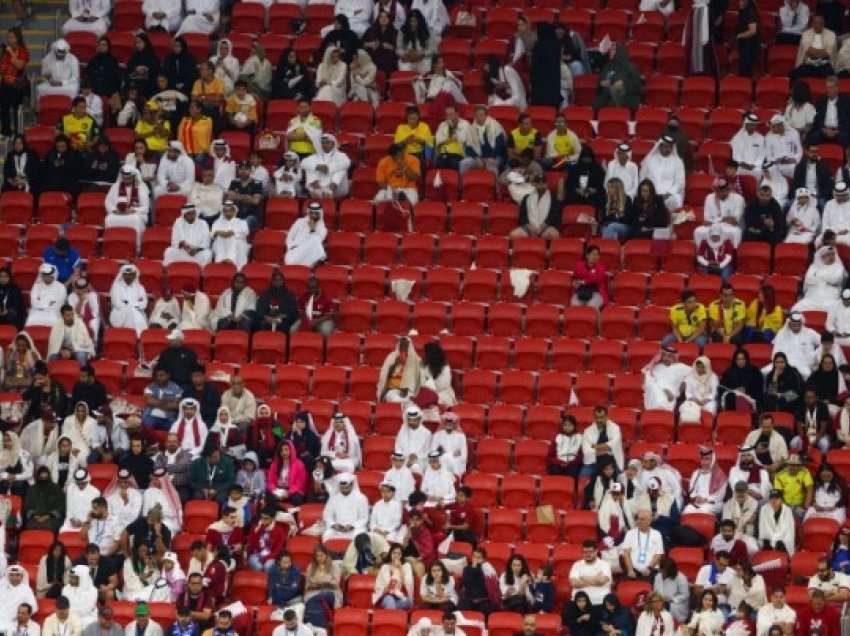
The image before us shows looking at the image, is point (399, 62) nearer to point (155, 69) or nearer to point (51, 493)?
point (155, 69)

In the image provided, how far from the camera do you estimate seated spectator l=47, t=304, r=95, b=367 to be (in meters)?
36.5

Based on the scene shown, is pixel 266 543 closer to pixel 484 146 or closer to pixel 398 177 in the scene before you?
pixel 398 177

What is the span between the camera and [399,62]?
4006 centimetres

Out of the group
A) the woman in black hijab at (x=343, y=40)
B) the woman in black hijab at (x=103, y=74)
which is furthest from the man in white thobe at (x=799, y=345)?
the woman in black hijab at (x=103, y=74)

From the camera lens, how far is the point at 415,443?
34.9 m

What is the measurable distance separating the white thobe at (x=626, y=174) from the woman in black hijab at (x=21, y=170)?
24.5ft

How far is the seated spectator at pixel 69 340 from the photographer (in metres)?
36.5

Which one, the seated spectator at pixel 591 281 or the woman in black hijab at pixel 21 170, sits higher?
the woman in black hijab at pixel 21 170

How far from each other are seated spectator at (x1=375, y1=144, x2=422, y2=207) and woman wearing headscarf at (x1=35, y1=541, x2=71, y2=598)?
726 centimetres

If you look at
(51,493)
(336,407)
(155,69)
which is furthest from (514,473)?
(155,69)

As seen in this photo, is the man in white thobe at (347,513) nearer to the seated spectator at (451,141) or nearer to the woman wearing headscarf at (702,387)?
the woman wearing headscarf at (702,387)

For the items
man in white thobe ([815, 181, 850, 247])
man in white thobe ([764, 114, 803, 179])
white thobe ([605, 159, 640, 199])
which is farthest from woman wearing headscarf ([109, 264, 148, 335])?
man in white thobe ([815, 181, 850, 247])

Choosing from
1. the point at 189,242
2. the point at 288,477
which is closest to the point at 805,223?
the point at 288,477

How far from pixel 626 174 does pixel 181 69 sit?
6204 millimetres
